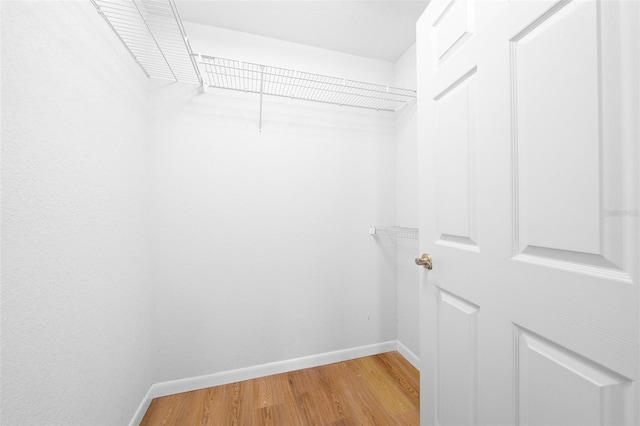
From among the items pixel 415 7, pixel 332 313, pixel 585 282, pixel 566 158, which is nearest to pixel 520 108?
pixel 566 158

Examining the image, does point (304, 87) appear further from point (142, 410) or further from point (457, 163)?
point (142, 410)

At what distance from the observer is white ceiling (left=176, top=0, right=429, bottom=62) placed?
1464 millimetres

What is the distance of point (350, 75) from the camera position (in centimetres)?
193

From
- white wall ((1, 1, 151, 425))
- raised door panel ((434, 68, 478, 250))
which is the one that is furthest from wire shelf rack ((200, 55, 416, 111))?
raised door panel ((434, 68, 478, 250))

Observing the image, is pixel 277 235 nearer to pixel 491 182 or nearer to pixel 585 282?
pixel 491 182

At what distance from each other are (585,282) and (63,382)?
1.50 meters

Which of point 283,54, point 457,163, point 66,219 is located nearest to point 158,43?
point 283,54

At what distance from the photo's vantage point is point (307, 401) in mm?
1479

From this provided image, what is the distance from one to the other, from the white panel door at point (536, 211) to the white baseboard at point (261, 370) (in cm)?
96

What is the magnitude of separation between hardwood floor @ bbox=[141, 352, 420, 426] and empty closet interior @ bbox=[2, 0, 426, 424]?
13 cm

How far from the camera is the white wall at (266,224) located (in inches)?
61.4

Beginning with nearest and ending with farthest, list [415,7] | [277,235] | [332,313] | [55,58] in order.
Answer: [55,58] → [415,7] → [277,235] → [332,313]

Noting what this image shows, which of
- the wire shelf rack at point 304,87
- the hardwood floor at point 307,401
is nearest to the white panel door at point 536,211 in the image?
the hardwood floor at point 307,401

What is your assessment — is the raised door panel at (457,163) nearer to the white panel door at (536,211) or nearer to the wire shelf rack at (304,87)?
the white panel door at (536,211)
